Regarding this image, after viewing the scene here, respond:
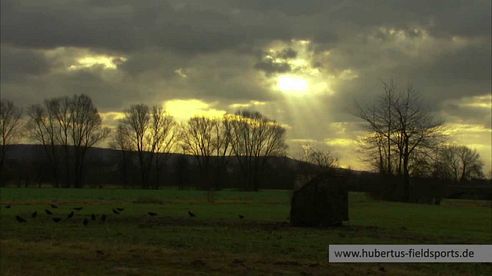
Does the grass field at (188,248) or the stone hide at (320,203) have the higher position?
the stone hide at (320,203)

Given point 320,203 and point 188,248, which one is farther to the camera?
point 320,203

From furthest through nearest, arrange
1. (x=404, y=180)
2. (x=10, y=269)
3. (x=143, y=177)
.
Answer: (x=143, y=177)
(x=404, y=180)
(x=10, y=269)

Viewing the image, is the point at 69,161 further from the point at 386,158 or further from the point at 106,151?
the point at 386,158

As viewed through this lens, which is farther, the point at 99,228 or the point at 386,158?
the point at 386,158

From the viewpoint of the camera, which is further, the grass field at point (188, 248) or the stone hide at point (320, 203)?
the stone hide at point (320, 203)

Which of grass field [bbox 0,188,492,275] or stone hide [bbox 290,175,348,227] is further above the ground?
stone hide [bbox 290,175,348,227]

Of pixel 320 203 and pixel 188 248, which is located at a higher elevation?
pixel 320 203

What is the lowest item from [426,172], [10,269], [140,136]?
[10,269]

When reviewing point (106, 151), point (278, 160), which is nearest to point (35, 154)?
point (106, 151)

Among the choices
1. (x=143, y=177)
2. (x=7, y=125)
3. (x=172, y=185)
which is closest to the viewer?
(x=7, y=125)

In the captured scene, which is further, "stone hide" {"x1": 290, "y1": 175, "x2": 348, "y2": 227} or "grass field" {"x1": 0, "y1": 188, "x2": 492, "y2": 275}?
"stone hide" {"x1": 290, "y1": 175, "x2": 348, "y2": 227}

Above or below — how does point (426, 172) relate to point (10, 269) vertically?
above

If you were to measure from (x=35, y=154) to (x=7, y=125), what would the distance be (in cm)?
777

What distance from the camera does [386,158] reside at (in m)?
64.5
